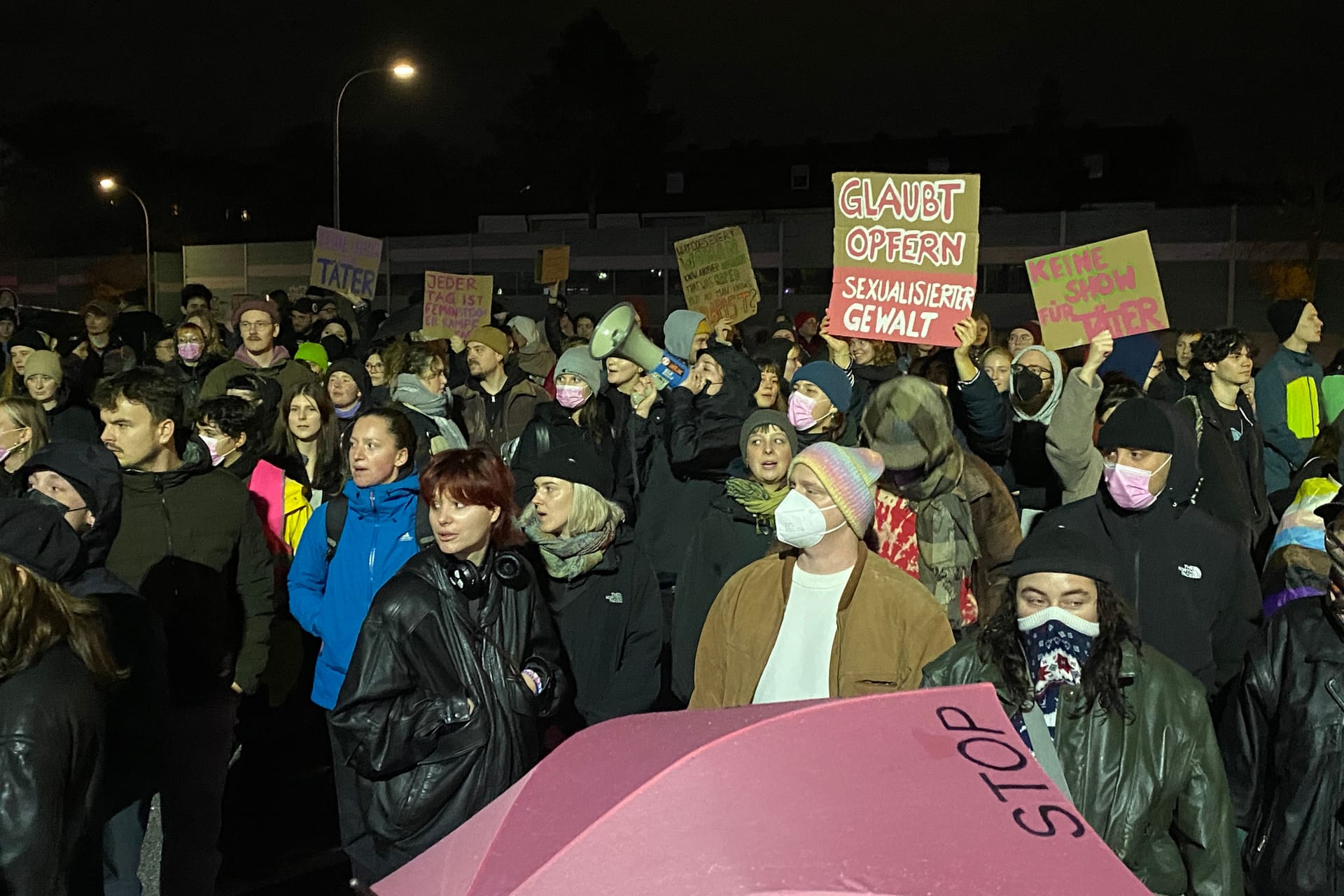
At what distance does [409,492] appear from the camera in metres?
5.56

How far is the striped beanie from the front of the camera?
14.5ft

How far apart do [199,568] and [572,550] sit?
1.54m

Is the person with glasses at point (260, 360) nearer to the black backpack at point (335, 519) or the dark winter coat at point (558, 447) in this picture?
the dark winter coat at point (558, 447)

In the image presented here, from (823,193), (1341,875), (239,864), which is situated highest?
(823,193)

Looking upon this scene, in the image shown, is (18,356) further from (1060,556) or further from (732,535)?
(1060,556)

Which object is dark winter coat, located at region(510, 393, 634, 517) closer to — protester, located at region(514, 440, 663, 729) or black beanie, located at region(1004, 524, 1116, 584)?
protester, located at region(514, 440, 663, 729)

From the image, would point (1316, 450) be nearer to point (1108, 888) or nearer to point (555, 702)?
point (555, 702)

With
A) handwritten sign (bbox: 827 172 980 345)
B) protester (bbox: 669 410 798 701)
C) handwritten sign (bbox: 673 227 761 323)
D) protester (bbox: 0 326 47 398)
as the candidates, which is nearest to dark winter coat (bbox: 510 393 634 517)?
protester (bbox: 669 410 798 701)

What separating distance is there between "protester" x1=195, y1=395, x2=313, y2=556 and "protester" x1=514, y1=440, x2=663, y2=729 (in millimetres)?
2169

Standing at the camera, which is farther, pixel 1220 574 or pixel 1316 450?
pixel 1316 450

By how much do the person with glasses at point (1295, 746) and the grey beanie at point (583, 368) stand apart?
486 centimetres

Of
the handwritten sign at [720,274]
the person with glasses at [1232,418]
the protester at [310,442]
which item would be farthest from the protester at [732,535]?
the handwritten sign at [720,274]

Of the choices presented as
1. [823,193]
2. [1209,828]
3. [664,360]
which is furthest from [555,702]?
[823,193]

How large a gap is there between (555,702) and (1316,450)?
392 cm
